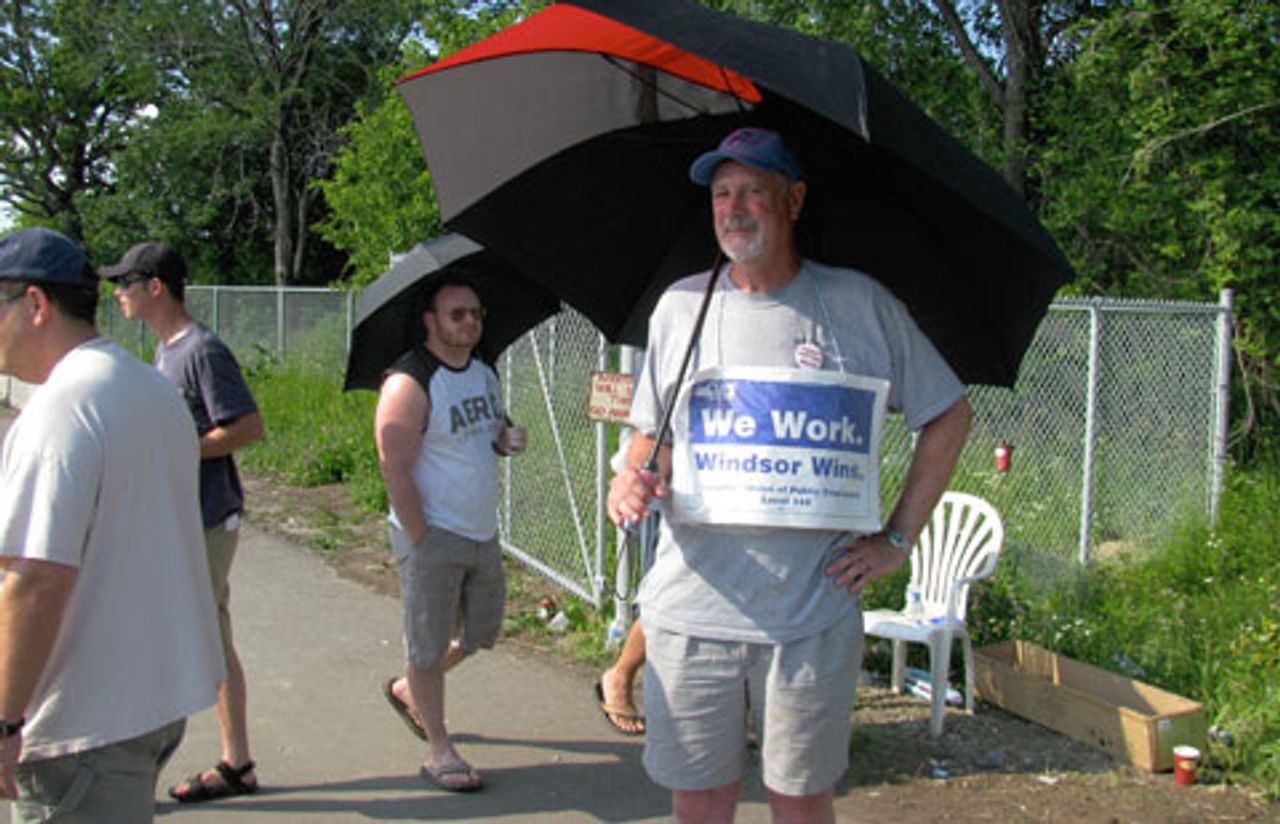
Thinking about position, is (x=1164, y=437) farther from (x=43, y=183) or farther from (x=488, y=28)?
(x=43, y=183)

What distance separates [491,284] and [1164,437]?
5025 millimetres

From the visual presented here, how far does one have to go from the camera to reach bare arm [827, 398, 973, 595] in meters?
2.66

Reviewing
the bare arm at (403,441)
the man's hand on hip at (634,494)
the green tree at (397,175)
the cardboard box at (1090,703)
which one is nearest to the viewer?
the man's hand on hip at (634,494)

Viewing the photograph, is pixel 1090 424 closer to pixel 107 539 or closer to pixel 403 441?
pixel 403 441

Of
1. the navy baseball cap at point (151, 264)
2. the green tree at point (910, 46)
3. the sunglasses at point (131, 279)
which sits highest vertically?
the green tree at point (910, 46)

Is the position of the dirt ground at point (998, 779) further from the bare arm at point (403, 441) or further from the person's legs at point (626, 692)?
the bare arm at point (403, 441)

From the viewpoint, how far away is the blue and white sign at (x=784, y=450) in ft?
8.57

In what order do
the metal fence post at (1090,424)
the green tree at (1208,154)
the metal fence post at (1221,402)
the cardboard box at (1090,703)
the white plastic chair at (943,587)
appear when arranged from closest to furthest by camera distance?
the cardboard box at (1090,703), the white plastic chair at (943,587), the metal fence post at (1090,424), the metal fence post at (1221,402), the green tree at (1208,154)

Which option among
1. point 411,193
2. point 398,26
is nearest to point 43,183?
point 398,26

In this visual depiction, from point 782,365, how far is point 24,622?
1.71 m

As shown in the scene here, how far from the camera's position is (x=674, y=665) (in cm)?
268

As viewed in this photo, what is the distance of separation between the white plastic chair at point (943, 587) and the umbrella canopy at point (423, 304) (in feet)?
6.37

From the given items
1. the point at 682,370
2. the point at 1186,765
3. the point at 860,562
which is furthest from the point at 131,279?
the point at 1186,765

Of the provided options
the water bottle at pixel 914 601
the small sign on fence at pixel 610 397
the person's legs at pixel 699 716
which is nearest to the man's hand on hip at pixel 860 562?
the person's legs at pixel 699 716
